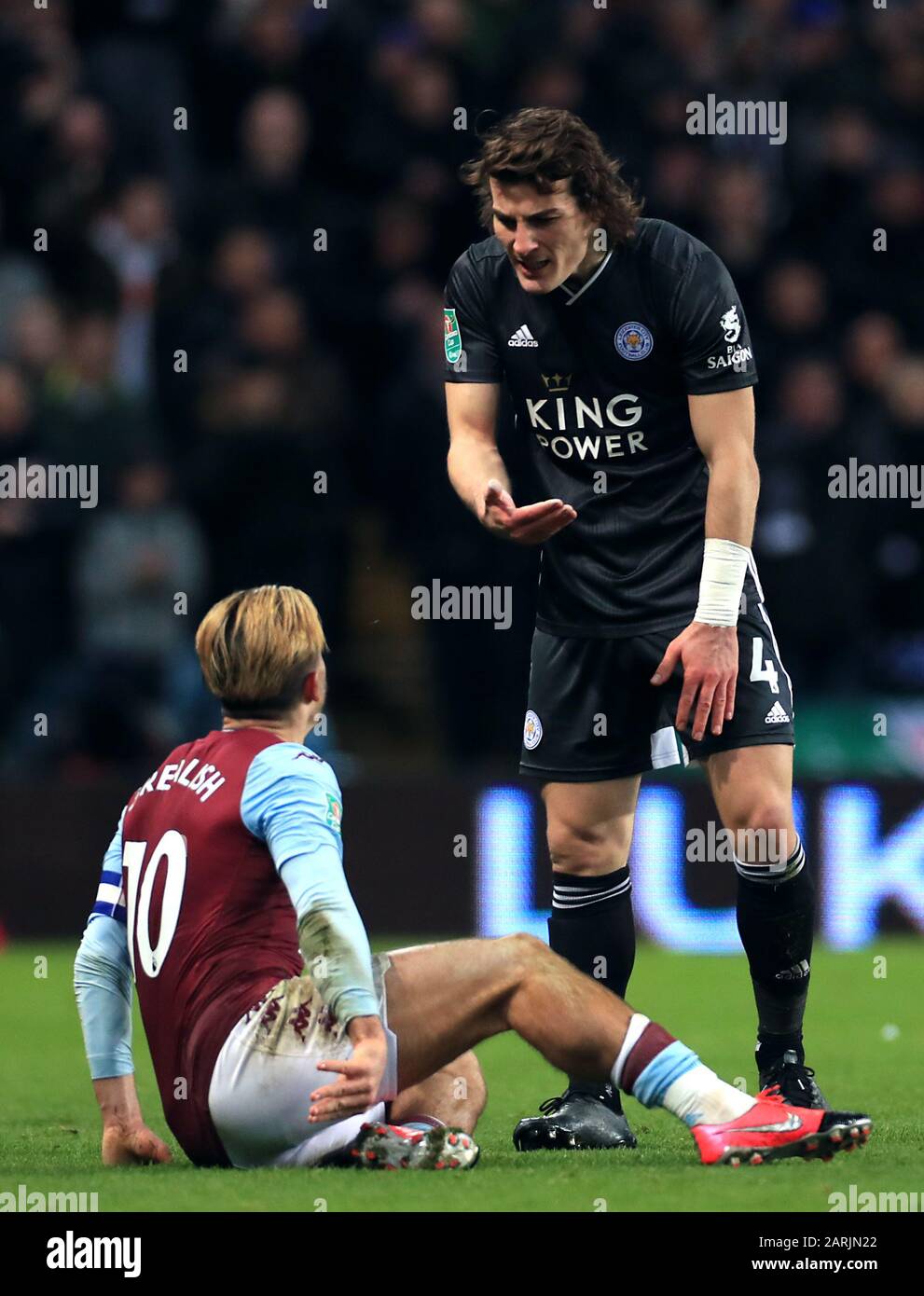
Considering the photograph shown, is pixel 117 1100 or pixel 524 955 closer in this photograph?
pixel 524 955

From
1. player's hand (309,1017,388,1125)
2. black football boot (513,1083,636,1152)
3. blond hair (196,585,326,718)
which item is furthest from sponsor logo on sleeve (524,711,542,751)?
player's hand (309,1017,388,1125)

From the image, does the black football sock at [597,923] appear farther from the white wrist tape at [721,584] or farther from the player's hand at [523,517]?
the player's hand at [523,517]

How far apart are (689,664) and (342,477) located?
5256 mm

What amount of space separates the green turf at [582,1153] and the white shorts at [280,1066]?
0.09 metres

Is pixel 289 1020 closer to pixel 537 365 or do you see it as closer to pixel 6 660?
pixel 537 365

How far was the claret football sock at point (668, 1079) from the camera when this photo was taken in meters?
4.25

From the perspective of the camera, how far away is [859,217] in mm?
10680

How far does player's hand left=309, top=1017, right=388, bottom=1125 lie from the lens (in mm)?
3918

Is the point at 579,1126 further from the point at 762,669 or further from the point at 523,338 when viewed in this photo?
the point at 523,338

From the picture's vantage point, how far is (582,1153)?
4.80m

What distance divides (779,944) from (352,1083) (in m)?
1.49

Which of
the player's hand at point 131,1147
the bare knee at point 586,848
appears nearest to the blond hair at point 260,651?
the player's hand at point 131,1147

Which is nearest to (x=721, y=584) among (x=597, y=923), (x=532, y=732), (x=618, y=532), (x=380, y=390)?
(x=618, y=532)
